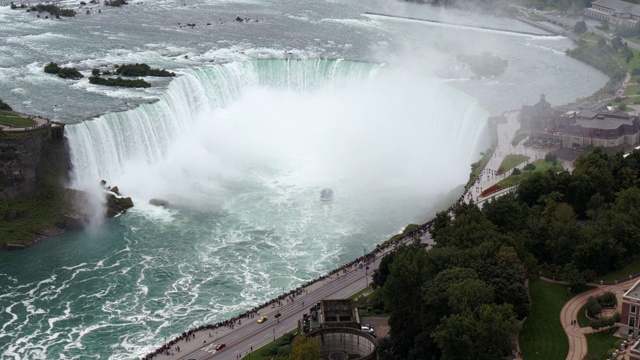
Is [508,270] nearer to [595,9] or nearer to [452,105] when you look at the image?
[452,105]

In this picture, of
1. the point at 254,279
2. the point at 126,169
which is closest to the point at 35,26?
the point at 126,169

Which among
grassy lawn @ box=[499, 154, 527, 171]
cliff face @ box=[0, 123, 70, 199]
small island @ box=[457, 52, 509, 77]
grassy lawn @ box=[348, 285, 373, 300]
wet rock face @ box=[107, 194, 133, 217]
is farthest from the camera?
small island @ box=[457, 52, 509, 77]

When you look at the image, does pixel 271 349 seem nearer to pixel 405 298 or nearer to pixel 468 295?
pixel 405 298

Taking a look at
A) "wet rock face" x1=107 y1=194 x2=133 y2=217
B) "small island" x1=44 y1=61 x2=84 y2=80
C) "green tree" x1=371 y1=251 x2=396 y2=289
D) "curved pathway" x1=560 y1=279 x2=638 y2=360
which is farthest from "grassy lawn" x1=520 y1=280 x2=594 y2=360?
"small island" x1=44 y1=61 x2=84 y2=80

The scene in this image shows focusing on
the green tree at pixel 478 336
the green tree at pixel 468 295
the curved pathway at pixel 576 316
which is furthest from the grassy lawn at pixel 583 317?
the green tree at pixel 468 295

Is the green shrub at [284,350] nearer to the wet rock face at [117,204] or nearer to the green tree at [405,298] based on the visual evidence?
the green tree at [405,298]

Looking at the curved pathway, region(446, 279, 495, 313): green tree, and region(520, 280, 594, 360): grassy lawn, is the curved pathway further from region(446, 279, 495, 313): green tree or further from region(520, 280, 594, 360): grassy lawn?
region(446, 279, 495, 313): green tree
